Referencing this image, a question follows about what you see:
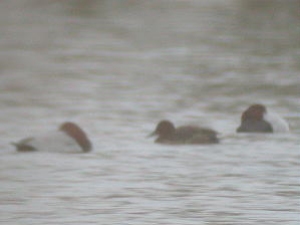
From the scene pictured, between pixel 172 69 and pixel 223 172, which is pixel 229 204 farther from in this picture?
pixel 172 69

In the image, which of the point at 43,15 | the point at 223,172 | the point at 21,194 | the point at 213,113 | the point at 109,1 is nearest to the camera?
the point at 21,194

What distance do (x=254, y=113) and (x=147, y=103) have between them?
7.73ft

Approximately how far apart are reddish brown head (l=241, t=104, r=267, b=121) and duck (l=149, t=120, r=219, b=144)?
1113mm

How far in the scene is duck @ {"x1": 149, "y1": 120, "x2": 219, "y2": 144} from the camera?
13.0 meters

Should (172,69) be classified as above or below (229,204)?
above

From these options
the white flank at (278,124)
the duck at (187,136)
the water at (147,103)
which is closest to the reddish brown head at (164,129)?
the duck at (187,136)

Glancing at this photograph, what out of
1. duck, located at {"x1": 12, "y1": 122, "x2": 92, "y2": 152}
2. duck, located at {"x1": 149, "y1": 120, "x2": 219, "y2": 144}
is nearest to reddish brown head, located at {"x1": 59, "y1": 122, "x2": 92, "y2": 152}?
duck, located at {"x1": 12, "y1": 122, "x2": 92, "y2": 152}

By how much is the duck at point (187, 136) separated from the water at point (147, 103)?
155 mm

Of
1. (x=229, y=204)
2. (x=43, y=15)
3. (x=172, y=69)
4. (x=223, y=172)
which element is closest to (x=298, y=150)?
(x=223, y=172)

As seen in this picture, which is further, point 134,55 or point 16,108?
point 134,55

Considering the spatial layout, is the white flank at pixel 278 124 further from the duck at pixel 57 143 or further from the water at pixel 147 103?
the duck at pixel 57 143

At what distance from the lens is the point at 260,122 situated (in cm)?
1408

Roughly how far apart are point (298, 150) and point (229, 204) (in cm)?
321

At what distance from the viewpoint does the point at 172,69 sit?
19781mm
